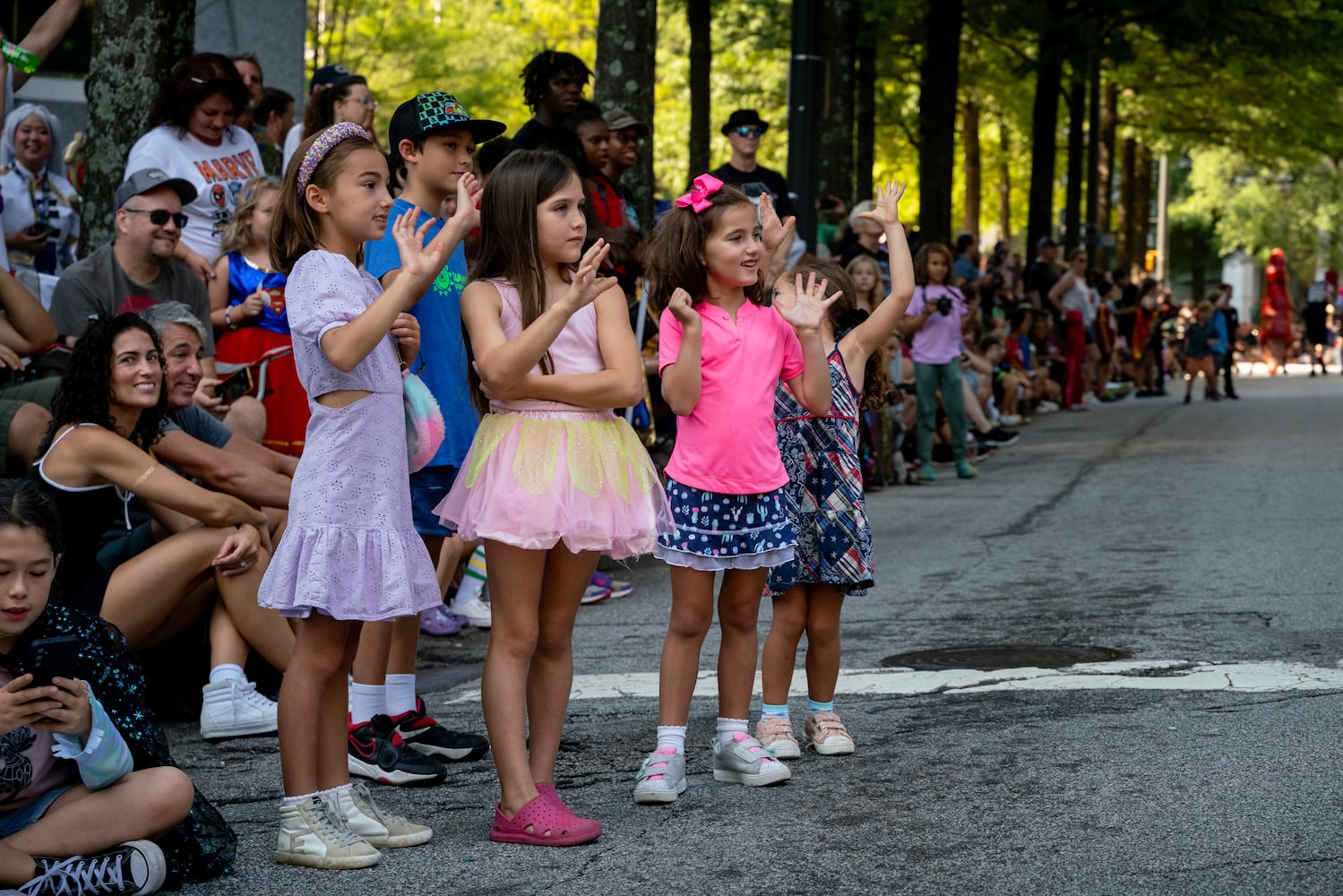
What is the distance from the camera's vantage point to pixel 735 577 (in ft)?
17.7

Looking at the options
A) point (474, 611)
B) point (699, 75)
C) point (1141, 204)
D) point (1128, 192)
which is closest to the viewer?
point (474, 611)

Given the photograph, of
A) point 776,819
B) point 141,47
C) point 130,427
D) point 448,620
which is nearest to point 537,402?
point 776,819

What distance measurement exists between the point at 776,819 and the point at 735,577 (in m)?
0.82

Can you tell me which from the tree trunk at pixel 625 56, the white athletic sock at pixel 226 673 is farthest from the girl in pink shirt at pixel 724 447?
the tree trunk at pixel 625 56

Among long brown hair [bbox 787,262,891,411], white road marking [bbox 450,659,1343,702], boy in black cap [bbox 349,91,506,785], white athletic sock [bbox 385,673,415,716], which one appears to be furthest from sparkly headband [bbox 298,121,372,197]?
white road marking [bbox 450,659,1343,702]

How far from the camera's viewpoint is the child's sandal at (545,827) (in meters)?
4.65

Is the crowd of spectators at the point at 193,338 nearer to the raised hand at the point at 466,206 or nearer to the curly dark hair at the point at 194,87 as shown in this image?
the curly dark hair at the point at 194,87

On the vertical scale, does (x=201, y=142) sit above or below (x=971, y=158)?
below

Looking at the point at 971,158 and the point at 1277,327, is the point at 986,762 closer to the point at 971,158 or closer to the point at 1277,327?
the point at 971,158

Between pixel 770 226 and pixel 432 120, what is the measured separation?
3.72 ft

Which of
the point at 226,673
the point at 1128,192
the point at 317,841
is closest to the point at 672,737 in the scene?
the point at 317,841

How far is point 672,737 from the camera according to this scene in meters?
5.22

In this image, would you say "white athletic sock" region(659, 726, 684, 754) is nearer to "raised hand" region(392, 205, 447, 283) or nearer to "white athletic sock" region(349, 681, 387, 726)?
"white athletic sock" region(349, 681, 387, 726)

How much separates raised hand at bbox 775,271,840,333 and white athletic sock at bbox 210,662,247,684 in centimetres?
247
